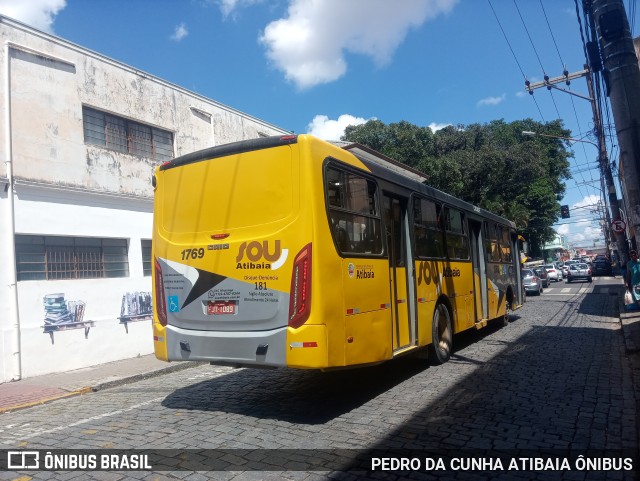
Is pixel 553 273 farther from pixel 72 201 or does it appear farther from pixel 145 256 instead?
pixel 72 201

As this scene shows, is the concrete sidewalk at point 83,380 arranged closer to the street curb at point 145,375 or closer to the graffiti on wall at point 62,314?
the street curb at point 145,375

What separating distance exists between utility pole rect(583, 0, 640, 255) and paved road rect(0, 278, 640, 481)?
285 centimetres

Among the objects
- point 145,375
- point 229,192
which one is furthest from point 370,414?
point 145,375

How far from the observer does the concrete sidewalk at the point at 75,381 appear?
7643mm

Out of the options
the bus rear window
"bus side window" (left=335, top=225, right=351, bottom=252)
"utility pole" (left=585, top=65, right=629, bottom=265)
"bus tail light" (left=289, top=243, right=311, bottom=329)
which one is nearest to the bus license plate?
"bus tail light" (left=289, top=243, right=311, bottom=329)

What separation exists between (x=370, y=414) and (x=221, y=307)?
211cm

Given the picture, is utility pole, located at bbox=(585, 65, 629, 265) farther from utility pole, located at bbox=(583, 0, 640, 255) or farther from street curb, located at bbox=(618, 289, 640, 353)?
utility pole, located at bbox=(583, 0, 640, 255)

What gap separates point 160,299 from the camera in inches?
245

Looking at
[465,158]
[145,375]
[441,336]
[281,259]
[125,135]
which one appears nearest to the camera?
[281,259]

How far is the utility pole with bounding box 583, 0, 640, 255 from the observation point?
6314 millimetres

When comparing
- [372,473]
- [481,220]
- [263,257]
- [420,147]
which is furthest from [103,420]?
[420,147]

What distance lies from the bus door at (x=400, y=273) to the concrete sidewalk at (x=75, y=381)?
5.06 metres

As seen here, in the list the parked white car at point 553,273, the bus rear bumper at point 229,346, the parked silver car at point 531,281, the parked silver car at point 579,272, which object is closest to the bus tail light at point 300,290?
the bus rear bumper at point 229,346

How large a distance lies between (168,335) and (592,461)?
15.1 feet
